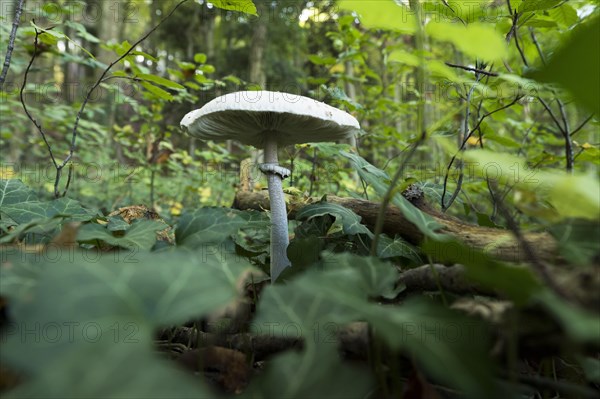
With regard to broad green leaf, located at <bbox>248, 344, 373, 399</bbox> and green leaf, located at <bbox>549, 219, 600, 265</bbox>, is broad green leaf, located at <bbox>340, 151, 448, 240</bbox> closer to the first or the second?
green leaf, located at <bbox>549, 219, 600, 265</bbox>

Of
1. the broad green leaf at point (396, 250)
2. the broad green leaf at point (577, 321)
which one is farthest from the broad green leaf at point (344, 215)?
the broad green leaf at point (577, 321)

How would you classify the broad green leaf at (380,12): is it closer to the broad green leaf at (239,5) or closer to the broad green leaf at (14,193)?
the broad green leaf at (239,5)

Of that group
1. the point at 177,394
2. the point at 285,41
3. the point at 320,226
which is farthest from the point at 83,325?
the point at 285,41

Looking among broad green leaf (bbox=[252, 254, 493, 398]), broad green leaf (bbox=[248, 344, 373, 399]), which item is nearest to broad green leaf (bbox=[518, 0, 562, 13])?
broad green leaf (bbox=[252, 254, 493, 398])

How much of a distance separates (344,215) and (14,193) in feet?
4.09

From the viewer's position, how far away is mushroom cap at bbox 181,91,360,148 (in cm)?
134

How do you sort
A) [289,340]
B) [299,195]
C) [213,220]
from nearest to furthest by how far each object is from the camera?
[289,340] → [213,220] → [299,195]

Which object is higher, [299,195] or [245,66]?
[245,66]

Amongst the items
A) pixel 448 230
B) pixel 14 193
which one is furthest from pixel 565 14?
pixel 14 193

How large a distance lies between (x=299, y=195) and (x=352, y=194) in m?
0.31

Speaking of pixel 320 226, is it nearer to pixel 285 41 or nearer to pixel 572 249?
pixel 572 249

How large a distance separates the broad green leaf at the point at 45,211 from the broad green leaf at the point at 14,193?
0.22ft

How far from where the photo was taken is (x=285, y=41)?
11156 millimetres

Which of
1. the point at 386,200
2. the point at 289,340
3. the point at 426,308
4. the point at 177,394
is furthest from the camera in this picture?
the point at 289,340
